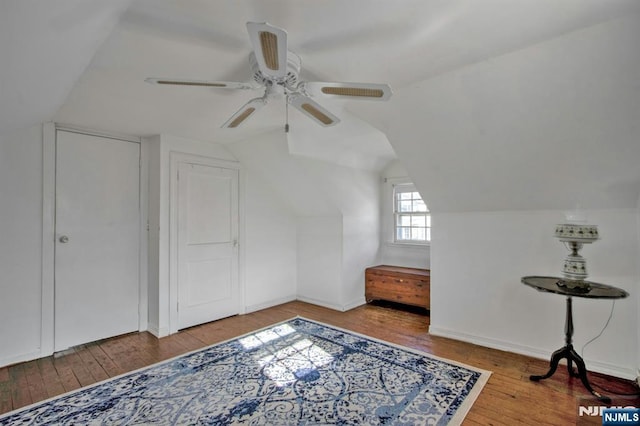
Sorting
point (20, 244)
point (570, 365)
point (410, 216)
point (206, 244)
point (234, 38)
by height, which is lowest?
point (570, 365)

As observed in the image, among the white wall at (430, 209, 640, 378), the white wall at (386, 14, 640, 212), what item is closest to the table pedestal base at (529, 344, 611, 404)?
the white wall at (430, 209, 640, 378)

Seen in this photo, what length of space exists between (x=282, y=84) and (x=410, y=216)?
12.0ft

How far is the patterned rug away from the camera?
6.75 feet

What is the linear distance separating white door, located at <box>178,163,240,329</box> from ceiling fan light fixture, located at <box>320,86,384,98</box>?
2.63m

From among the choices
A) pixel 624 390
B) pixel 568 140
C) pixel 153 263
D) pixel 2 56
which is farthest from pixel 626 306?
pixel 153 263

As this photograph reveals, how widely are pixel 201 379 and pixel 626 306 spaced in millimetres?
3529

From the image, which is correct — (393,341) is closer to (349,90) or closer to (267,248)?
(267,248)

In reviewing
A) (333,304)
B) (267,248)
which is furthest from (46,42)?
(333,304)

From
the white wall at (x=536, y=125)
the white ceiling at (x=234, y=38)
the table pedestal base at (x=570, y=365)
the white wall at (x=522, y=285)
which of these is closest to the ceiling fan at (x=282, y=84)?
the white ceiling at (x=234, y=38)

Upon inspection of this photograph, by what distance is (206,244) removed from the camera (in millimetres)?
3963

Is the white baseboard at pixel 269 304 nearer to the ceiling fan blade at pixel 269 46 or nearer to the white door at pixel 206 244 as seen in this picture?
the white door at pixel 206 244

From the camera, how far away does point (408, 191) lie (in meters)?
5.00

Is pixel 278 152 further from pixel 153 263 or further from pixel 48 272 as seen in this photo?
pixel 48 272

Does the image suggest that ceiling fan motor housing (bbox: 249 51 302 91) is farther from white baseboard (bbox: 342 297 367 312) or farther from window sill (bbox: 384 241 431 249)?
window sill (bbox: 384 241 431 249)
